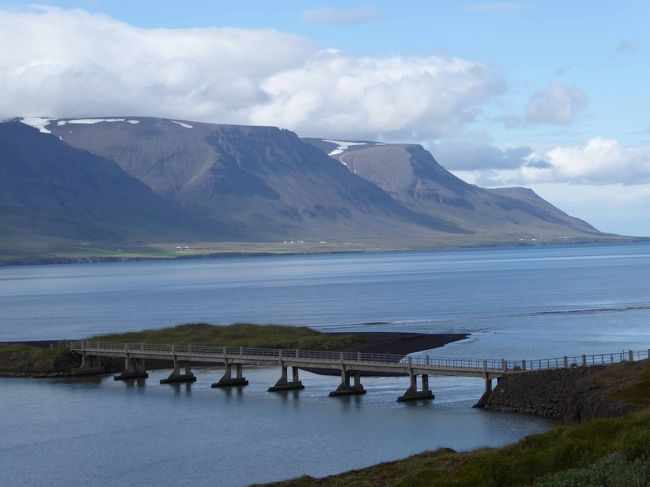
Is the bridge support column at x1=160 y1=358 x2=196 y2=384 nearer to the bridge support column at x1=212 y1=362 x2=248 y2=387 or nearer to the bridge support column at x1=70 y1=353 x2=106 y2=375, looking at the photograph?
the bridge support column at x1=212 y1=362 x2=248 y2=387

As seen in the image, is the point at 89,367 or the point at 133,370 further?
the point at 89,367

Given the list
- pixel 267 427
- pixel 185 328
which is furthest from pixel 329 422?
pixel 185 328

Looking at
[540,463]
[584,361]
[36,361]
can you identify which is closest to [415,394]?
[584,361]

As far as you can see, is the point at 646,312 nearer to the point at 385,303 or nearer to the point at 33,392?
the point at 385,303

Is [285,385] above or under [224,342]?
under

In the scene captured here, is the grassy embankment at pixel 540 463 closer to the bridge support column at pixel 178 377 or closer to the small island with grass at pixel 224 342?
the bridge support column at pixel 178 377

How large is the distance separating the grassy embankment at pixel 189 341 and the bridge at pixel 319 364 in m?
2.04

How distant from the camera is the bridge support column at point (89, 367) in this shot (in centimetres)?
8559

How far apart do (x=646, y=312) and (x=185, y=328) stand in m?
51.6

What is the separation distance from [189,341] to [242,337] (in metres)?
4.42

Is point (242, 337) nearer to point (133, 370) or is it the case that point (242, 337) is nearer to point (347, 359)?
point (133, 370)

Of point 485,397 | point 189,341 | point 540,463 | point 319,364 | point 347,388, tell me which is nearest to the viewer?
point 540,463

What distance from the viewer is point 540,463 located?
37.9 m

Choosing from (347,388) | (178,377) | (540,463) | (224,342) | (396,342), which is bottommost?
(540,463)
